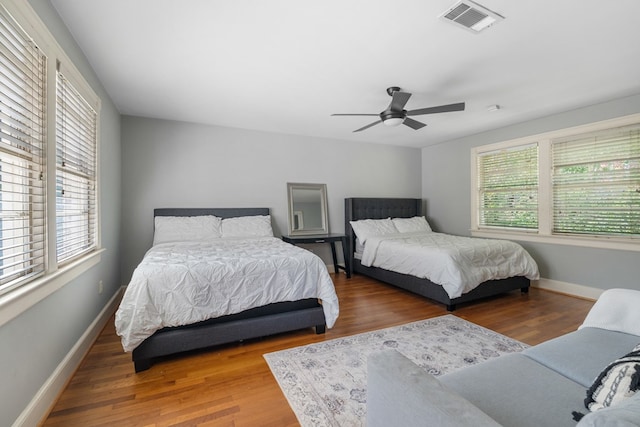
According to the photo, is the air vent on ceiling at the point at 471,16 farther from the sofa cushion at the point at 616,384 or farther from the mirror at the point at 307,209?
the mirror at the point at 307,209

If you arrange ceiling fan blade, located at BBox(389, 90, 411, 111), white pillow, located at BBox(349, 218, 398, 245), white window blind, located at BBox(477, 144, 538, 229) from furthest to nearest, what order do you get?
white pillow, located at BBox(349, 218, 398, 245) < white window blind, located at BBox(477, 144, 538, 229) < ceiling fan blade, located at BBox(389, 90, 411, 111)

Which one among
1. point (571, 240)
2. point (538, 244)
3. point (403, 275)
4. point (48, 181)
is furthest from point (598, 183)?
point (48, 181)

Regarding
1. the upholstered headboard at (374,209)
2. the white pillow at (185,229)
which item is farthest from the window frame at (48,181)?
the upholstered headboard at (374,209)

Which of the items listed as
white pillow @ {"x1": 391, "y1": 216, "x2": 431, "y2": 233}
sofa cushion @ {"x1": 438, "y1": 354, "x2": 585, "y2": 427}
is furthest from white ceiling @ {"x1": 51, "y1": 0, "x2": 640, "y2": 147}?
white pillow @ {"x1": 391, "y1": 216, "x2": 431, "y2": 233}

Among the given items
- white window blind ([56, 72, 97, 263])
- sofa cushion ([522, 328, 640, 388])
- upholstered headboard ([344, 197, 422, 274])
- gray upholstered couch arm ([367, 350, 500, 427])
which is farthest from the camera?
upholstered headboard ([344, 197, 422, 274])

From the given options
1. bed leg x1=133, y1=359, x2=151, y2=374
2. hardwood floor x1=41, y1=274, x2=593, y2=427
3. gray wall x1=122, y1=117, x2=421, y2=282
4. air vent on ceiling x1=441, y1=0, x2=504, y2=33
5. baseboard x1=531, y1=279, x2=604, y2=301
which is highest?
air vent on ceiling x1=441, y1=0, x2=504, y2=33

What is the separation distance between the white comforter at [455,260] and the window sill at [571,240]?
0.51m

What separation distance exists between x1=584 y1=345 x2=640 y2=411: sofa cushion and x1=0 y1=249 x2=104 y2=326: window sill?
2260 mm

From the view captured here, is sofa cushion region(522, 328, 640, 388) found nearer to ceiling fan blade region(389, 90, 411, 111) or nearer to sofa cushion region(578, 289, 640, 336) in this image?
sofa cushion region(578, 289, 640, 336)

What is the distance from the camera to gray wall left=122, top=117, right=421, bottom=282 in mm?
3850

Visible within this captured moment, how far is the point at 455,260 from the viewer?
125 inches

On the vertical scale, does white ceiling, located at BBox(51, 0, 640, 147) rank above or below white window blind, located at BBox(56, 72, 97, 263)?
above

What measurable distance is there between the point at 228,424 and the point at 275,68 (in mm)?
2641

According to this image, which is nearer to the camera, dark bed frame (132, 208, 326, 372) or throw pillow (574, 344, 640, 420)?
throw pillow (574, 344, 640, 420)
